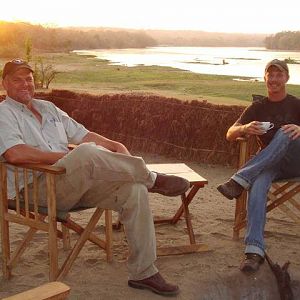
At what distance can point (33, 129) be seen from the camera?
361cm

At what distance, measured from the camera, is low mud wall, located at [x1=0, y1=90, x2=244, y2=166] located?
23.0 feet

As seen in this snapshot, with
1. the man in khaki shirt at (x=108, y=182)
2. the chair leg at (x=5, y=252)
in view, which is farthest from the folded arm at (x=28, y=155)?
the chair leg at (x=5, y=252)

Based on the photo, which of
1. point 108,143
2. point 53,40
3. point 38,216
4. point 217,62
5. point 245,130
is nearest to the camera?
point 38,216

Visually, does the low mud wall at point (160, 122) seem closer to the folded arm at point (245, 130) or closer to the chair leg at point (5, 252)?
the folded arm at point (245, 130)

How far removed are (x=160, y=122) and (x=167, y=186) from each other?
4.01 metres

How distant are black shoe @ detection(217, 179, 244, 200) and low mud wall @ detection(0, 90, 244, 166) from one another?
2928 mm

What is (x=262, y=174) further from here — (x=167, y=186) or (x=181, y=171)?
(x=167, y=186)

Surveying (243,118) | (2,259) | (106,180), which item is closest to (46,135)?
(106,180)

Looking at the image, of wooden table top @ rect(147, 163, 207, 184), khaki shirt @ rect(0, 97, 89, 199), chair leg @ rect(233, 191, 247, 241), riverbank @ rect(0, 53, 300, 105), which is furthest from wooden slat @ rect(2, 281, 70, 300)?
riverbank @ rect(0, 53, 300, 105)

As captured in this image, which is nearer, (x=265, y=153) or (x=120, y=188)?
(x=120, y=188)

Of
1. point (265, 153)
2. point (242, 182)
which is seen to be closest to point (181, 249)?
point (242, 182)

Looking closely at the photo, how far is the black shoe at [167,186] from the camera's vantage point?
11.6ft

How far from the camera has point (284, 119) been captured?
432cm

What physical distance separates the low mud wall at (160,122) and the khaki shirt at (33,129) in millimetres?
3300
